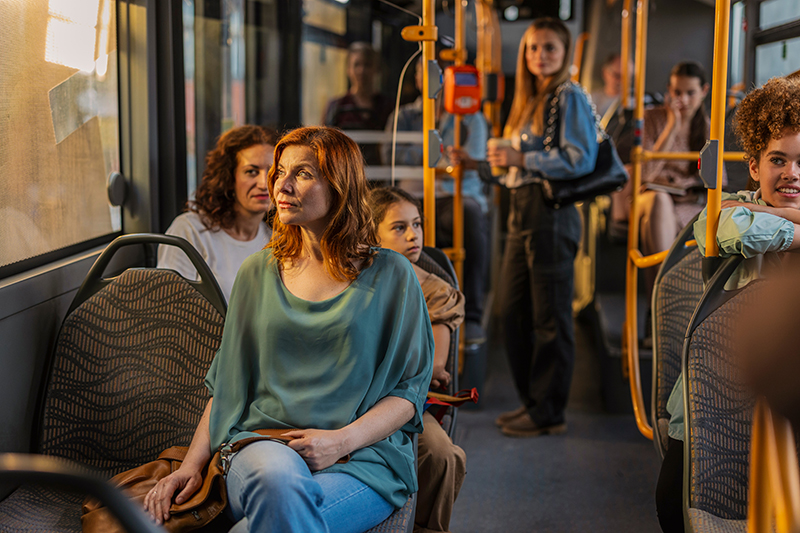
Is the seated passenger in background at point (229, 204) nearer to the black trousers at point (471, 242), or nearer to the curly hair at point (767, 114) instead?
the curly hair at point (767, 114)

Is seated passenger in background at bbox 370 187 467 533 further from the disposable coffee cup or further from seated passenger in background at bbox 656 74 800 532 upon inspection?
the disposable coffee cup

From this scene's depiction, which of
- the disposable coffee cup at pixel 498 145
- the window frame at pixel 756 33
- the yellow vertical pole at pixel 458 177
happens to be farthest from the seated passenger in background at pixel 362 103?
the window frame at pixel 756 33

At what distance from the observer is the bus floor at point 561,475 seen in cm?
267

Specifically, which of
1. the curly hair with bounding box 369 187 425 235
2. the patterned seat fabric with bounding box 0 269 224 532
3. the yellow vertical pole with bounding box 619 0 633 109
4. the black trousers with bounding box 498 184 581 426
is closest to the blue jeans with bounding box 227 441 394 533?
the patterned seat fabric with bounding box 0 269 224 532

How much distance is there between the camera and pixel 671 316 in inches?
89.7

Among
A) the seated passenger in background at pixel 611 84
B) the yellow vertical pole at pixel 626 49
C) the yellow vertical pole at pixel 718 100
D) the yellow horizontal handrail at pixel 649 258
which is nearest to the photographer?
the yellow vertical pole at pixel 718 100

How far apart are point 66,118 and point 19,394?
91 centimetres

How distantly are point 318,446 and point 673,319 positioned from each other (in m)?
1.27

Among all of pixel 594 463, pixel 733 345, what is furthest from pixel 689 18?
pixel 733 345

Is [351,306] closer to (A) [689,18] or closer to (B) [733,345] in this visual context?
(B) [733,345]

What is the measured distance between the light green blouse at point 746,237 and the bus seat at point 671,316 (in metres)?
0.34

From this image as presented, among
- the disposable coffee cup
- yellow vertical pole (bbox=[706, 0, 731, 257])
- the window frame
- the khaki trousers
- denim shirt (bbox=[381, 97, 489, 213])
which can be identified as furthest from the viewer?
denim shirt (bbox=[381, 97, 489, 213])

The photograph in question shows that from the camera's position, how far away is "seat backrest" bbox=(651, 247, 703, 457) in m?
2.25

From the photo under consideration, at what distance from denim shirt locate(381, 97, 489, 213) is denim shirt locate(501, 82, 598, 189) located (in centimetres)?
57
